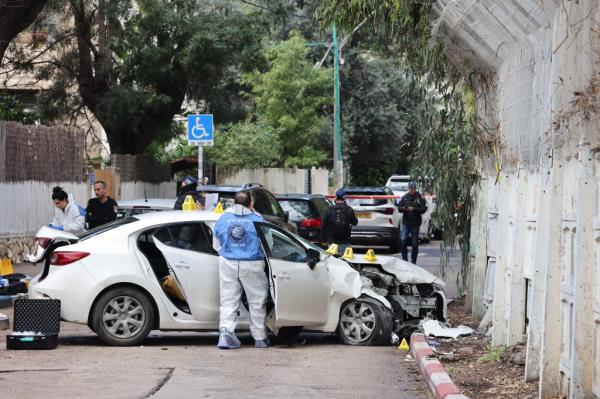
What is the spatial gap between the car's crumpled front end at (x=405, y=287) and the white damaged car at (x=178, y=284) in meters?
0.54

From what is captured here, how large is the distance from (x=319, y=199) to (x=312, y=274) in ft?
41.5

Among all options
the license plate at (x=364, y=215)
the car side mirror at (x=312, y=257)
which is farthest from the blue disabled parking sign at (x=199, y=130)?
the car side mirror at (x=312, y=257)

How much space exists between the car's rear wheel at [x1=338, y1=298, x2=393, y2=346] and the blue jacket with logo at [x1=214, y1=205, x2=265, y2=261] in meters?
1.31

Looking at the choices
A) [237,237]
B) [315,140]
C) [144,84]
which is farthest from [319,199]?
[315,140]

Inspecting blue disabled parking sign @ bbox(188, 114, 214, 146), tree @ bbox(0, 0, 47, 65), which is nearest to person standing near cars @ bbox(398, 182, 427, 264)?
blue disabled parking sign @ bbox(188, 114, 214, 146)

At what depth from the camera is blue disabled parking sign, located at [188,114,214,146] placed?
24.1 meters

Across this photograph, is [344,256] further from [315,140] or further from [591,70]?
[315,140]

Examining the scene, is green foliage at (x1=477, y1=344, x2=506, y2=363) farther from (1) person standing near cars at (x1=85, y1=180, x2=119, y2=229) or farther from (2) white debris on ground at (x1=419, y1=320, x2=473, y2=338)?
(1) person standing near cars at (x1=85, y1=180, x2=119, y2=229)

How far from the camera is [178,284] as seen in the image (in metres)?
13.2

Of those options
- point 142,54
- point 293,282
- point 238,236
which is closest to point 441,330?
point 293,282

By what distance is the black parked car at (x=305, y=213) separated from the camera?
24625mm

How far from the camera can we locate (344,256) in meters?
14.8

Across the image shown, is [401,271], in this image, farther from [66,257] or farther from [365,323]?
[66,257]

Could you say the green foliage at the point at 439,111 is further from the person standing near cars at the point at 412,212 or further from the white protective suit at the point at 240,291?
the person standing near cars at the point at 412,212
